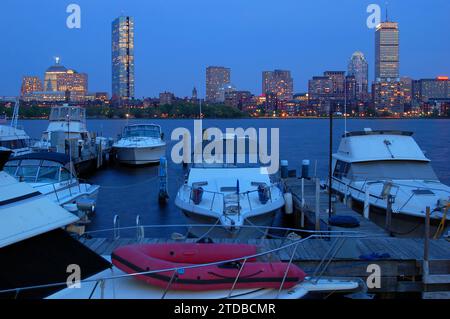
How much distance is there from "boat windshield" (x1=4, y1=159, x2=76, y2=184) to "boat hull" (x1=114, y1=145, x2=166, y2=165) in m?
20.6

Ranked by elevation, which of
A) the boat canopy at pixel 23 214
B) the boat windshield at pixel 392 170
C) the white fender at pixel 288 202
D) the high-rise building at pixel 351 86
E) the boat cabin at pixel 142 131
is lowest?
the white fender at pixel 288 202

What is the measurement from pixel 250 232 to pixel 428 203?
5241 mm

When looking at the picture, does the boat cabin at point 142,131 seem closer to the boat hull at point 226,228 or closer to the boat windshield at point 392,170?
the boat windshield at point 392,170

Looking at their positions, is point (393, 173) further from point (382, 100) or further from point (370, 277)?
point (382, 100)

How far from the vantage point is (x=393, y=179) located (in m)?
17.0

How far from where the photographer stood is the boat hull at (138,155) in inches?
1554

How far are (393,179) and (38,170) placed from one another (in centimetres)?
1247

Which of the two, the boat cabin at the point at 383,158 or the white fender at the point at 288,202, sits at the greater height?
the boat cabin at the point at 383,158

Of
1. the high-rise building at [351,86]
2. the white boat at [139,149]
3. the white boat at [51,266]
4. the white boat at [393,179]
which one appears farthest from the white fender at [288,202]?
the high-rise building at [351,86]

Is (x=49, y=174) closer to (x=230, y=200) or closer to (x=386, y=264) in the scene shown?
(x=230, y=200)

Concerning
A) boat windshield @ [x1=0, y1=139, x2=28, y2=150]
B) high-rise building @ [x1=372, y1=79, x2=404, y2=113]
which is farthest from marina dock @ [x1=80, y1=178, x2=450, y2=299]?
high-rise building @ [x1=372, y1=79, x2=404, y2=113]

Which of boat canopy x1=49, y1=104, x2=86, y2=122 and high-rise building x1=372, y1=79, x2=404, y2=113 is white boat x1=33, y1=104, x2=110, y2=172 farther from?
high-rise building x1=372, y1=79, x2=404, y2=113

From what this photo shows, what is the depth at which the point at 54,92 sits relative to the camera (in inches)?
4205

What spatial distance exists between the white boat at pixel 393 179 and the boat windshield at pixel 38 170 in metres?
10.2
